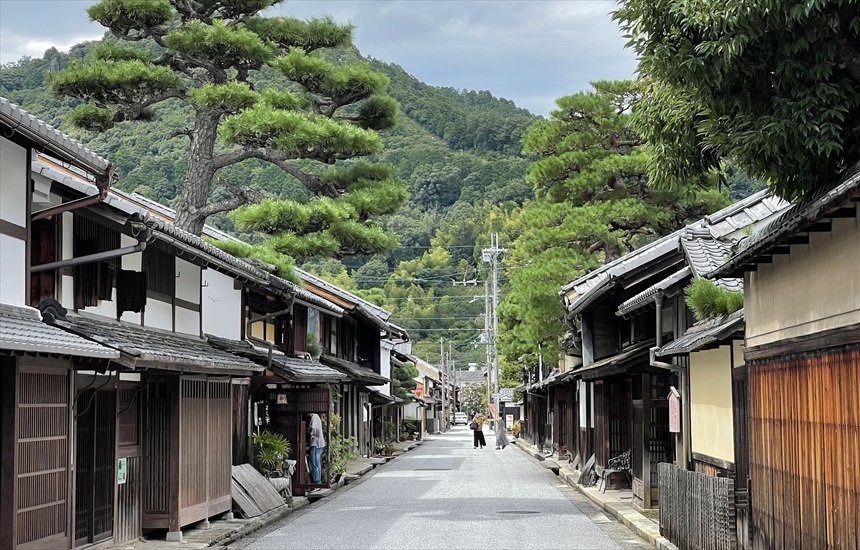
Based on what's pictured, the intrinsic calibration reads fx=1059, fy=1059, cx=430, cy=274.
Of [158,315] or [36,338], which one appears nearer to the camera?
[36,338]

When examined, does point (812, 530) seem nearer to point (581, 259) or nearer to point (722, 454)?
point (722, 454)

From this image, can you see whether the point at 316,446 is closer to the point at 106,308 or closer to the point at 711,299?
the point at 106,308

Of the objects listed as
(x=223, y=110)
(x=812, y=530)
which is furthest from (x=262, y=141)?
(x=812, y=530)

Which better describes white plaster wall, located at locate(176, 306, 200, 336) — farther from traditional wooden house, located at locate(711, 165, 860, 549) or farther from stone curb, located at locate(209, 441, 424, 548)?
traditional wooden house, located at locate(711, 165, 860, 549)

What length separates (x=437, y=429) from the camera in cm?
11344

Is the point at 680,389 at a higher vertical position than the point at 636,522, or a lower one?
higher

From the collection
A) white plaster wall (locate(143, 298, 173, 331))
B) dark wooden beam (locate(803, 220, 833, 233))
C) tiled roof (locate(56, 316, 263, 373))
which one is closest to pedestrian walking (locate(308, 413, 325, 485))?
tiled roof (locate(56, 316, 263, 373))

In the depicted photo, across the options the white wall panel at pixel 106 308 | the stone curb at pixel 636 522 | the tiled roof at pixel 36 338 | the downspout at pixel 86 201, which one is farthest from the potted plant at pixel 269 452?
the tiled roof at pixel 36 338

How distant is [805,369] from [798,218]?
5.52 ft

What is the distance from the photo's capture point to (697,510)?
45.9 ft

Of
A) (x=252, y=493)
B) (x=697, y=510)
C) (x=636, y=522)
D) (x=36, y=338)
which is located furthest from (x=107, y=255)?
(x=636, y=522)

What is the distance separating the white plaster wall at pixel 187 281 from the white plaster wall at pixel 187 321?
23 cm

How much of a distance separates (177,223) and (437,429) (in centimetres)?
9128

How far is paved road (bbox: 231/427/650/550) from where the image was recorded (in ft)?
56.4
